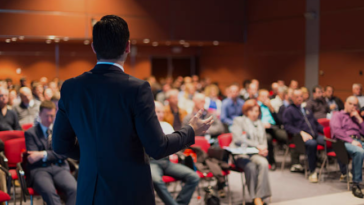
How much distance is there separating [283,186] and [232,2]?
9305 mm

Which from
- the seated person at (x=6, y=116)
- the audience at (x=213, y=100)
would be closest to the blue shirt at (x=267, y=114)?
the audience at (x=213, y=100)

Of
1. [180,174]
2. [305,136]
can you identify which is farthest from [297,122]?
[180,174]

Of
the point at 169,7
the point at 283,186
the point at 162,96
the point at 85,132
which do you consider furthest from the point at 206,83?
the point at 85,132

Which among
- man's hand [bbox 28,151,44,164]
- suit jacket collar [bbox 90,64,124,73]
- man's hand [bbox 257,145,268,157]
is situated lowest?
man's hand [bbox 257,145,268,157]

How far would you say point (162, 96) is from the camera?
10477 millimetres

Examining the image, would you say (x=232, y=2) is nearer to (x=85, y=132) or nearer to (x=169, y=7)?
(x=169, y=7)

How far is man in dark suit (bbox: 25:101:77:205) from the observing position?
4547 millimetres

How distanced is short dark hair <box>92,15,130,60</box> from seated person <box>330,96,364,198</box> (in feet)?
18.8

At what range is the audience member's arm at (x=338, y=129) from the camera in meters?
6.81

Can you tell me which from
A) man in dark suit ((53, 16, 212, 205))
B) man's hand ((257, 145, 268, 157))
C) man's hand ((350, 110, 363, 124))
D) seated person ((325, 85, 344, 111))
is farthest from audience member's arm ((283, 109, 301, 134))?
man in dark suit ((53, 16, 212, 205))

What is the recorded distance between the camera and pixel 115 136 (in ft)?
5.82

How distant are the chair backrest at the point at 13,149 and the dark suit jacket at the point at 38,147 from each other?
2.40 feet

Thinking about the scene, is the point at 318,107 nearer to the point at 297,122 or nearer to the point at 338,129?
the point at 297,122

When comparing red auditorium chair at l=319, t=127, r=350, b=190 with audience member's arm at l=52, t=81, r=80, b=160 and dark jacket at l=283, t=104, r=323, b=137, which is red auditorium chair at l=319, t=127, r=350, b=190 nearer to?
dark jacket at l=283, t=104, r=323, b=137
